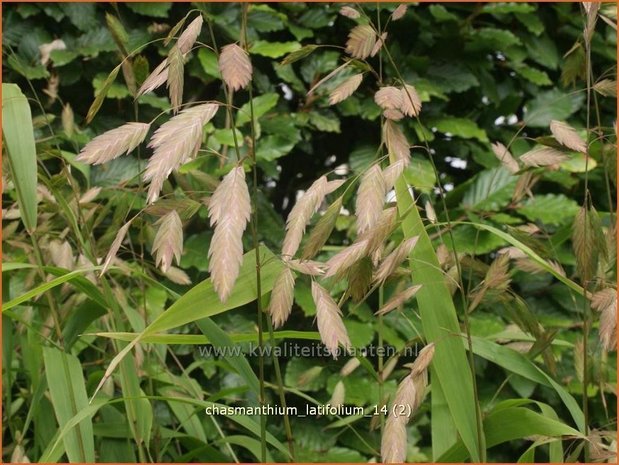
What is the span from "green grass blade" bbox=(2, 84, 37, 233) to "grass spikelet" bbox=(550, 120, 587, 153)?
541 millimetres

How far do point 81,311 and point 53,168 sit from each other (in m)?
0.73

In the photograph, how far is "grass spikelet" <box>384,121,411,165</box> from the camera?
0.70 metres

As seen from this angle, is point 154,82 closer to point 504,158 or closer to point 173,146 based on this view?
point 173,146

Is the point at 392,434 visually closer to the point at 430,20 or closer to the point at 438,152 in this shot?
the point at 438,152

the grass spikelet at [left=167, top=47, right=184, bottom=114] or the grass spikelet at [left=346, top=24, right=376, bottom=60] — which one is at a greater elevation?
the grass spikelet at [left=167, top=47, right=184, bottom=114]

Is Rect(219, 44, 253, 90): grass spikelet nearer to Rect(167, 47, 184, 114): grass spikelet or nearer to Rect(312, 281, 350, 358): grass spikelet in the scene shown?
Rect(167, 47, 184, 114): grass spikelet

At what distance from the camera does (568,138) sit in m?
0.74

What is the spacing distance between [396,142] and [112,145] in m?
Result: 0.27

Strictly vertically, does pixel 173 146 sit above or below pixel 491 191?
above

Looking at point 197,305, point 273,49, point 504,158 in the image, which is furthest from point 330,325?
point 273,49

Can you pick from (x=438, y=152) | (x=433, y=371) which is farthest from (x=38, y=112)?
(x=433, y=371)

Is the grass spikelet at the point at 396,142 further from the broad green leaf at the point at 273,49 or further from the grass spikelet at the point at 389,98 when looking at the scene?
the broad green leaf at the point at 273,49

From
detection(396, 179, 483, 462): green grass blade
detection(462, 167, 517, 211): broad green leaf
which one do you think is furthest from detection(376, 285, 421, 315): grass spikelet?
detection(462, 167, 517, 211): broad green leaf

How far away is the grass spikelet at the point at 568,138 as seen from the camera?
2.39ft
